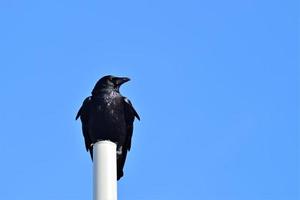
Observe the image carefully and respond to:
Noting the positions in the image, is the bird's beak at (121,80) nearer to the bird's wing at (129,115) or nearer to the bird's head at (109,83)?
the bird's head at (109,83)

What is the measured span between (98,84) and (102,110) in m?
1.01

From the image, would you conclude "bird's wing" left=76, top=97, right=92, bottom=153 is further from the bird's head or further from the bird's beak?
the bird's beak

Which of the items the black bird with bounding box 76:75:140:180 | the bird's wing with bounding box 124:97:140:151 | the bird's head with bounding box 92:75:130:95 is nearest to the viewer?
the black bird with bounding box 76:75:140:180

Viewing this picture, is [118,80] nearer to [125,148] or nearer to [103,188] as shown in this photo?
[125,148]

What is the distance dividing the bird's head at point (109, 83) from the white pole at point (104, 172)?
565cm

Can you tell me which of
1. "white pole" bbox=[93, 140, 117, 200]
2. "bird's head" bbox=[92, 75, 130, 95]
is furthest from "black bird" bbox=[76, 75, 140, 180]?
"white pole" bbox=[93, 140, 117, 200]

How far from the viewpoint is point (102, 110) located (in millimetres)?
12508

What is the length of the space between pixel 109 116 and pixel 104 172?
514 centimetres

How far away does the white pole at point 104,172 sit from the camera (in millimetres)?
7125

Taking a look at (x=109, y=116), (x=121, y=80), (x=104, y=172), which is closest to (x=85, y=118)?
(x=109, y=116)

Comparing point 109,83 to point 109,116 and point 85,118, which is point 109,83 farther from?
point 109,116

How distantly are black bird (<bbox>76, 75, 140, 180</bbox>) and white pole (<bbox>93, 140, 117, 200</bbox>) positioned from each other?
4365 millimetres

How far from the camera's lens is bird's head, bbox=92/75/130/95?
13297mm

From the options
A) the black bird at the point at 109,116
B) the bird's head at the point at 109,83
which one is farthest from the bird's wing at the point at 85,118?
the bird's head at the point at 109,83
